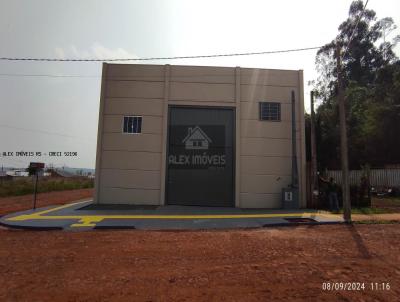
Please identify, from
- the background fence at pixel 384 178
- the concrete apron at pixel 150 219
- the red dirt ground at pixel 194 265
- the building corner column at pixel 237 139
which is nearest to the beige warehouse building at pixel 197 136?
the building corner column at pixel 237 139

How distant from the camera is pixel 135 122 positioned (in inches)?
567

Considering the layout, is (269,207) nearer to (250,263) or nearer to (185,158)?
(185,158)

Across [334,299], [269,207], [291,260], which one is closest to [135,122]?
[269,207]

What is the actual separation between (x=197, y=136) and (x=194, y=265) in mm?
9716

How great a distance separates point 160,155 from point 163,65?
4.76 m

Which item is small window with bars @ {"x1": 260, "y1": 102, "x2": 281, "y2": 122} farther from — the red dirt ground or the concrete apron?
the red dirt ground

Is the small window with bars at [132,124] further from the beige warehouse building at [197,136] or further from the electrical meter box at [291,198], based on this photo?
the electrical meter box at [291,198]

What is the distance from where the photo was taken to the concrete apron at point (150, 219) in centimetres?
906

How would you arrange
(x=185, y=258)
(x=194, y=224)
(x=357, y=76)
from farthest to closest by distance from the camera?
1. (x=357, y=76)
2. (x=194, y=224)
3. (x=185, y=258)

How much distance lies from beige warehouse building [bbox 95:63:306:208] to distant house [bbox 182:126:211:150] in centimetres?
5

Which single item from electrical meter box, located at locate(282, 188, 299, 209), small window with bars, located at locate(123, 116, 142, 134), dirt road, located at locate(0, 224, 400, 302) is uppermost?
small window with bars, located at locate(123, 116, 142, 134)
